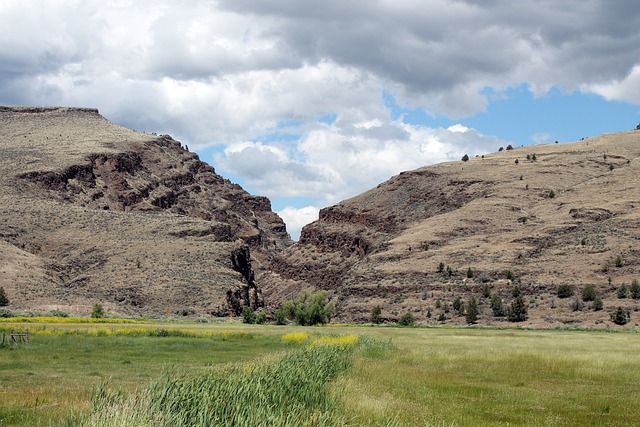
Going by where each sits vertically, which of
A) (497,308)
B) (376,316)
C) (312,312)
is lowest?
(376,316)

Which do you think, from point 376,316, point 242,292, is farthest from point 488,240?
point 242,292

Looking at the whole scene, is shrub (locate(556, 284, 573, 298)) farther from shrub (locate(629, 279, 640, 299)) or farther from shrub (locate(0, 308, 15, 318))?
shrub (locate(0, 308, 15, 318))

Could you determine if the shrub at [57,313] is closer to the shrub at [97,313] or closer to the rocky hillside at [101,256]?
the shrub at [97,313]

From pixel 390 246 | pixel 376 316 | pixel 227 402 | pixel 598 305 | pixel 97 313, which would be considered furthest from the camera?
pixel 390 246

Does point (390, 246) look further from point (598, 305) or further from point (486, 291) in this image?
point (598, 305)

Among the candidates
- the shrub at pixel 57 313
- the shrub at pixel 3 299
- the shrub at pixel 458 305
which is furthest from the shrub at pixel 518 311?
the shrub at pixel 3 299

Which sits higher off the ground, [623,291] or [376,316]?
[623,291]

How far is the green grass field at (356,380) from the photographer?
662 inches

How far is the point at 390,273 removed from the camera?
131 metres

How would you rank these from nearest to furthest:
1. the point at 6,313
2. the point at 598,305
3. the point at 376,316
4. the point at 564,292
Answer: the point at 6,313 → the point at 598,305 → the point at 564,292 → the point at 376,316

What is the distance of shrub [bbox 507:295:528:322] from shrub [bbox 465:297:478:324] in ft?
14.8

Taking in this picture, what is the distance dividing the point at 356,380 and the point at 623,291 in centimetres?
8407

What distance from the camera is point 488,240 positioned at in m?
136

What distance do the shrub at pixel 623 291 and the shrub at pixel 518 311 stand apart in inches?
503
